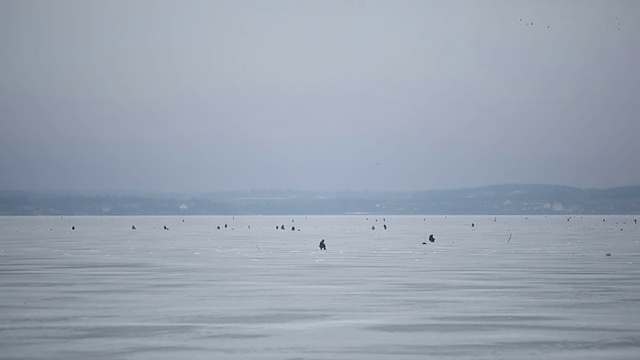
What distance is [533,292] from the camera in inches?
1149

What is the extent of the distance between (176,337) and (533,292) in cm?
1324

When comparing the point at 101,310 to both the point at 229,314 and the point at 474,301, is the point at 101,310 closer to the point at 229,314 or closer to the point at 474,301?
the point at 229,314

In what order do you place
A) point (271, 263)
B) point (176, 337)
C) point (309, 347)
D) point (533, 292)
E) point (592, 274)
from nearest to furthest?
point (309, 347) → point (176, 337) → point (533, 292) → point (592, 274) → point (271, 263)

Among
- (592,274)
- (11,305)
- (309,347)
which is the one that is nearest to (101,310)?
(11,305)

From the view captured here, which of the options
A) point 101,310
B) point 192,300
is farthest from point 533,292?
point 101,310

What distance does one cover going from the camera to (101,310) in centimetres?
2420

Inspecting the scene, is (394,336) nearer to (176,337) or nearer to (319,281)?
(176,337)

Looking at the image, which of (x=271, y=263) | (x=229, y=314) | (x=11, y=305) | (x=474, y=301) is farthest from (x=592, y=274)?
(x=11, y=305)

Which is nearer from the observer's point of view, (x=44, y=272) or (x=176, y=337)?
(x=176, y=337)

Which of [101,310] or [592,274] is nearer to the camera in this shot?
[101,310]

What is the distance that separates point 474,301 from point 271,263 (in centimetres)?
1964

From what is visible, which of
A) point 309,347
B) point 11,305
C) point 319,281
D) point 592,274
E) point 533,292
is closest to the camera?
point 309,347

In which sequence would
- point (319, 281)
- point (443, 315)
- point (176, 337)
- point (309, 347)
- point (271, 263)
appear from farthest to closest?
point (271, 263)
point (319, 281)
point (443, 315)
point (176, 337)
point (309, 347)

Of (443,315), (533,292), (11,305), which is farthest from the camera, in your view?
(533,292)
